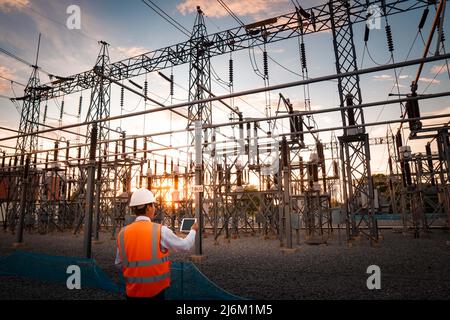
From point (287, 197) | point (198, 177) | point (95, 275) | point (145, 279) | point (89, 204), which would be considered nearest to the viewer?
point (145, 279)

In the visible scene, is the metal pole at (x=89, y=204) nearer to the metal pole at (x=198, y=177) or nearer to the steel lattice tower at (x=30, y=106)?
the metal pole at (x=198, y=177)

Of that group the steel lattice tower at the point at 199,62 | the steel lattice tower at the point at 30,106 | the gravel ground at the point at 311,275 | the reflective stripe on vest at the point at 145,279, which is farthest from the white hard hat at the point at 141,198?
the steel lattice tower at the point at 30,106

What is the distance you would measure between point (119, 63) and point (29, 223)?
43.8 ft

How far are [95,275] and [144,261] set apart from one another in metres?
3.54

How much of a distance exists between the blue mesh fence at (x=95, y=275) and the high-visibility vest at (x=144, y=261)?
1.77m

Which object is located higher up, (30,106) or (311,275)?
(30,106)

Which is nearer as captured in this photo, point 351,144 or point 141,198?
point 141,198

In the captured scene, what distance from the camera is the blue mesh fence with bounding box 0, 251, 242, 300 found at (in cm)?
454

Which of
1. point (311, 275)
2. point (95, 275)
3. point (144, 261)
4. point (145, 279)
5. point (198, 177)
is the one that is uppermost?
point (198, 177)

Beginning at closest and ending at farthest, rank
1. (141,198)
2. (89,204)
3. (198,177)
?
(141,198), (89,204), (198,177)

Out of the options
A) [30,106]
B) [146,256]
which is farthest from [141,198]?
[30,106]

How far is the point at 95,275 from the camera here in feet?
18.1

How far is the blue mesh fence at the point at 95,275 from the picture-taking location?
4.54 meters

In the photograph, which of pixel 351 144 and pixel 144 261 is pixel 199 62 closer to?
pixel 351 144
